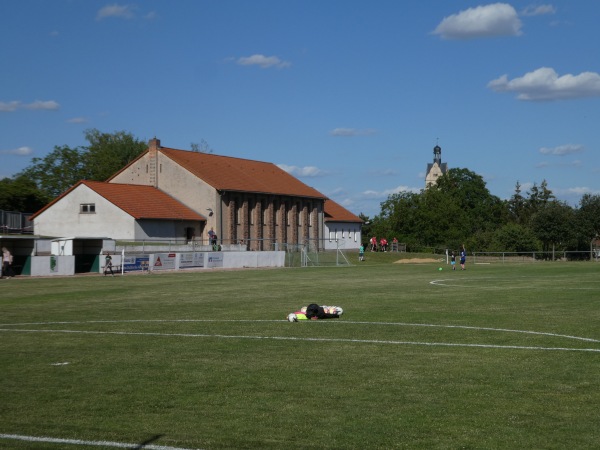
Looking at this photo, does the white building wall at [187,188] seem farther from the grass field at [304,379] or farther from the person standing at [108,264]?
the grass field at [304,379]

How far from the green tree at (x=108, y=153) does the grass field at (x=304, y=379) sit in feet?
318

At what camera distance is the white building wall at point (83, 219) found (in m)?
77.1

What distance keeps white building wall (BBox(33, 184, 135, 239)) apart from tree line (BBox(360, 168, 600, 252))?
146ft

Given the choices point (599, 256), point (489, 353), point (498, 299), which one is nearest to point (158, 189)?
point (599, 256)

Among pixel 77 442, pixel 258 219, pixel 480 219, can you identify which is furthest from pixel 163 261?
pixel 480 219

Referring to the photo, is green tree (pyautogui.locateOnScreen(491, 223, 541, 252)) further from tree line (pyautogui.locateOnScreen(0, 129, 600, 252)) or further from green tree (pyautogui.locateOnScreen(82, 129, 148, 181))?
green tree (pyautogui.locateOnScreen(82, 129, 148, 181))

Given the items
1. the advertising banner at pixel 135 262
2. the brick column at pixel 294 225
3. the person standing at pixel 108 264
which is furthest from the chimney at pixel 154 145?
the person standing at pixel 108 264

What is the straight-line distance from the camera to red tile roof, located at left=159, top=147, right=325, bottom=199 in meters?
88.3

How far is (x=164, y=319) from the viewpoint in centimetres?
2169

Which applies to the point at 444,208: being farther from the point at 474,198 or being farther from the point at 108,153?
the point at 108,153

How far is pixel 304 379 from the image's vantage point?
39.7 feet

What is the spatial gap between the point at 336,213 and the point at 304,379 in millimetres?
104102

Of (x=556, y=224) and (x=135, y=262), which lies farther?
(x=556, y=224)

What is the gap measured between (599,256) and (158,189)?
4555 cm
